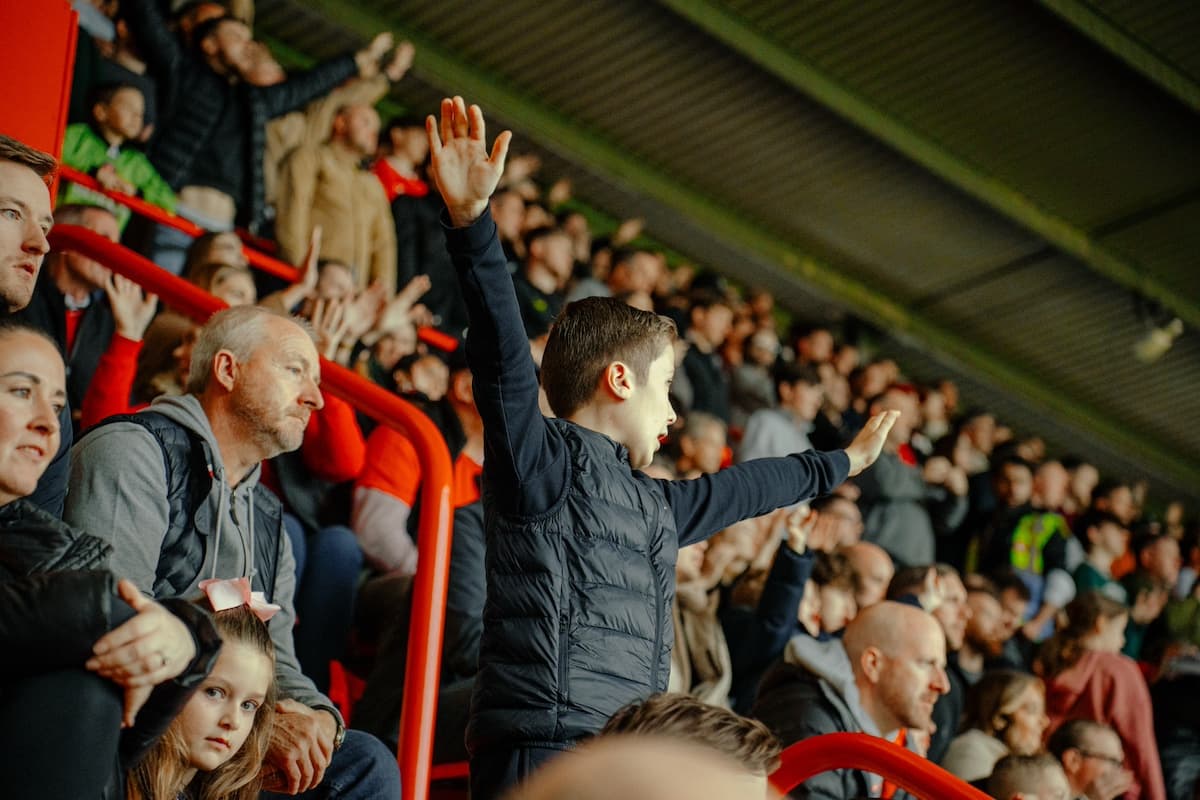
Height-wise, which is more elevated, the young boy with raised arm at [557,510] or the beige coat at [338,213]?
the beige coat at [338,213]

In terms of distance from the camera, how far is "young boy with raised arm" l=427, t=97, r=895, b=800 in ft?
7.69

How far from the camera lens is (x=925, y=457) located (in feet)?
28.7

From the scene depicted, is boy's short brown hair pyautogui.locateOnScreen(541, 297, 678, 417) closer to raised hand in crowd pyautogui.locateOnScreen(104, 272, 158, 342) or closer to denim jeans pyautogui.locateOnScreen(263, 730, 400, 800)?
denim jeans pyautogui.locateOnScreen(263, 730, 400, 800)

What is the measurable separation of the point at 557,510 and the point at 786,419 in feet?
15.5

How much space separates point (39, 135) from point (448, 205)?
156cm

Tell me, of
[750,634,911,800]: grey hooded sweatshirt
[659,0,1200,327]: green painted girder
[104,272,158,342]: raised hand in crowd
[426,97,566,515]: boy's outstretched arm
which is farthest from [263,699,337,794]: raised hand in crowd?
[659,0,1200,327]: green painted girder

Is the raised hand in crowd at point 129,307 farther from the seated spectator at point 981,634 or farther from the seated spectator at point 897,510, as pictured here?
the seated spectator at point 897,510

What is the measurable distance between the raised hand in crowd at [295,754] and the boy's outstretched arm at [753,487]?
75cm

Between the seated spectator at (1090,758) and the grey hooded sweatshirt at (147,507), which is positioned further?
the seated spectator at (1090,758)

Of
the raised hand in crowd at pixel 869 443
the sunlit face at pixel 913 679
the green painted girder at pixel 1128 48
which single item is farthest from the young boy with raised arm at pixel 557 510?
the green painted girder at pixel 1128 48

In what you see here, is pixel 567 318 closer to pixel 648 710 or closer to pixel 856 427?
pixel 648 710

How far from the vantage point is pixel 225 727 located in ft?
7.23

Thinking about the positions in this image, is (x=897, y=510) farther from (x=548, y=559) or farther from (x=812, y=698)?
(x=548, y=559)

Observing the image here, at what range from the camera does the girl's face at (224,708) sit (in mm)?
2178
